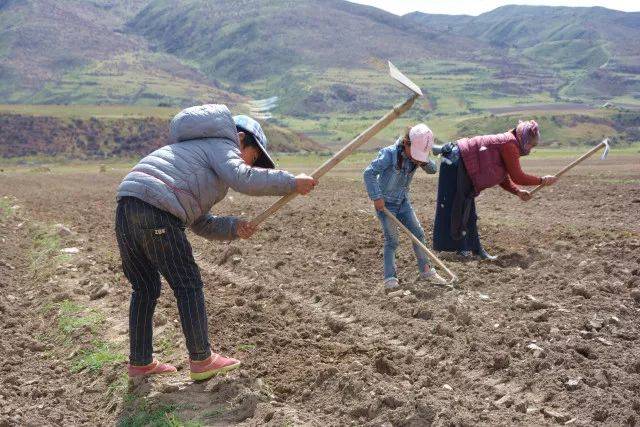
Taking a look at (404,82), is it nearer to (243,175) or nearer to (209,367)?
(243,175)

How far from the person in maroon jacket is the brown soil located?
0.51m

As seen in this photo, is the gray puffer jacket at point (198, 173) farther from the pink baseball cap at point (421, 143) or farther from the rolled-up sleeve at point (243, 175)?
the pink baseball cap at point (421, 143)

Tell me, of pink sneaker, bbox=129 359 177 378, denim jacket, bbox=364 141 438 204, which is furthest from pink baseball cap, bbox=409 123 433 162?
pink sneaker, bbox=129 359 177 378

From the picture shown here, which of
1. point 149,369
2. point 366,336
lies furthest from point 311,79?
point 149,369

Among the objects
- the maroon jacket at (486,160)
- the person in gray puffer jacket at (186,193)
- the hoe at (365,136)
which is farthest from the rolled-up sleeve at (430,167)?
the person in gray puffer jacket at (186,193)

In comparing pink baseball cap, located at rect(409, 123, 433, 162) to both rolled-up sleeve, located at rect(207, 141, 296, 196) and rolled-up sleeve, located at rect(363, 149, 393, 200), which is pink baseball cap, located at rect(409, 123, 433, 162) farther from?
rolled-up sleeve, located at rect(207, 141, 296, 196)

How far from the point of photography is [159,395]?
5.12 meters

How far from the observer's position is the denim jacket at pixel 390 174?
721cm

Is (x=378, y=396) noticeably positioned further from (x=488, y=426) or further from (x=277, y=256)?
(x=277, y=256)

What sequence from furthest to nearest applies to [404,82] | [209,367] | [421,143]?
1. [421,143]
2. [404,82]
3. [209,367]

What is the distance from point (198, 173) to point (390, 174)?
9.49 ft

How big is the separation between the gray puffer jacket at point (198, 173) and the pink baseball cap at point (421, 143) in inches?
91.1

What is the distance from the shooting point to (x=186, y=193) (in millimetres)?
4836

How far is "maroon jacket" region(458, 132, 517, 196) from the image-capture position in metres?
8.02
